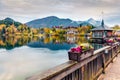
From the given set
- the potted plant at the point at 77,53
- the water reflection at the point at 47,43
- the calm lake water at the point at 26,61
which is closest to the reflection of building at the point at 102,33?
the calm lake water at the point at 26,61

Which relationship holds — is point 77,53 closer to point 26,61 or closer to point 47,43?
point 26,61

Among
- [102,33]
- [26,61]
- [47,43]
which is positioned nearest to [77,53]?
[26,61]

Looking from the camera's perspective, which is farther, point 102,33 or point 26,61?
point 102,33

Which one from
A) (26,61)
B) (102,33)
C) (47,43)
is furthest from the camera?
(47,43)

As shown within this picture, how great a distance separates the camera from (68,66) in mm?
3982

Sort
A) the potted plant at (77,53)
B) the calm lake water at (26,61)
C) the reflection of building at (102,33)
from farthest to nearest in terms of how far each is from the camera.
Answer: the reflection of building at (102,33) < the calm lake water at (26,61) < the potted plant at (77,53)

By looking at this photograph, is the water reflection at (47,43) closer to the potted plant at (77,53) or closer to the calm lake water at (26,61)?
the calm lake water at (26,61)

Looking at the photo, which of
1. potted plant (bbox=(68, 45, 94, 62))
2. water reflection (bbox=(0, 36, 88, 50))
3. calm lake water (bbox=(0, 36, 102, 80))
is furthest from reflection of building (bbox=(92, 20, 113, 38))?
→ potted plant (bbox=(68, 45, 94, 62))

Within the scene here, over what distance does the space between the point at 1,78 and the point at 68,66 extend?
62.4 feet

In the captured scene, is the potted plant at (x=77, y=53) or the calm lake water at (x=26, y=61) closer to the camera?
the potted plant at (x=77, y=53)

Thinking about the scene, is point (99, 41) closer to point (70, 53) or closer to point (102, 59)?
point (102, 59)

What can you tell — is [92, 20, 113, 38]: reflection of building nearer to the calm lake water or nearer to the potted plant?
the calm lake water

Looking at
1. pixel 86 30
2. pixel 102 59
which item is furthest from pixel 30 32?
pixel 102 59

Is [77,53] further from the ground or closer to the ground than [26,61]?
further from the ground
